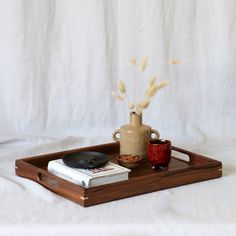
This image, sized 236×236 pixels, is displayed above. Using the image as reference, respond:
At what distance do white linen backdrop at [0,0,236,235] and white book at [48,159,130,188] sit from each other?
0.43m

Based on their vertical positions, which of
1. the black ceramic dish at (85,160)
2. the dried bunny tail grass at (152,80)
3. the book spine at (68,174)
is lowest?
the book spine at (68,174)

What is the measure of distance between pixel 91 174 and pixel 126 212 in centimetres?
15

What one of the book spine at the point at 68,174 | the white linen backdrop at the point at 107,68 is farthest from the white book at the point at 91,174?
the white linen backdrop at the point at 107,68

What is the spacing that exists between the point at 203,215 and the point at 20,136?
0.89 metres

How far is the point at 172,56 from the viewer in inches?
90.7

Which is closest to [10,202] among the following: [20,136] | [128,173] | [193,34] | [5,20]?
[128,173]

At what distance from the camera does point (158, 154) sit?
1724mm

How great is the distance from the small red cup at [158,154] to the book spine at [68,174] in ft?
0.70

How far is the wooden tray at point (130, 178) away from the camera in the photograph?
155 centimetres

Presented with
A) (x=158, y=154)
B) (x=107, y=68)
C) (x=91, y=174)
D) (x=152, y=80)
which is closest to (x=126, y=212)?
(x=91, y=174)

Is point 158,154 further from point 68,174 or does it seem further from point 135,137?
point 68,174

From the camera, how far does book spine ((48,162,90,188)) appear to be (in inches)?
62.3

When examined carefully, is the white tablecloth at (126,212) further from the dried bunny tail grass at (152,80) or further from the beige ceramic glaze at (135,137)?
the dried bunny tail grass at (152,80)

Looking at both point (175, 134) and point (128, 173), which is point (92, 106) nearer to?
point (175, 134)
